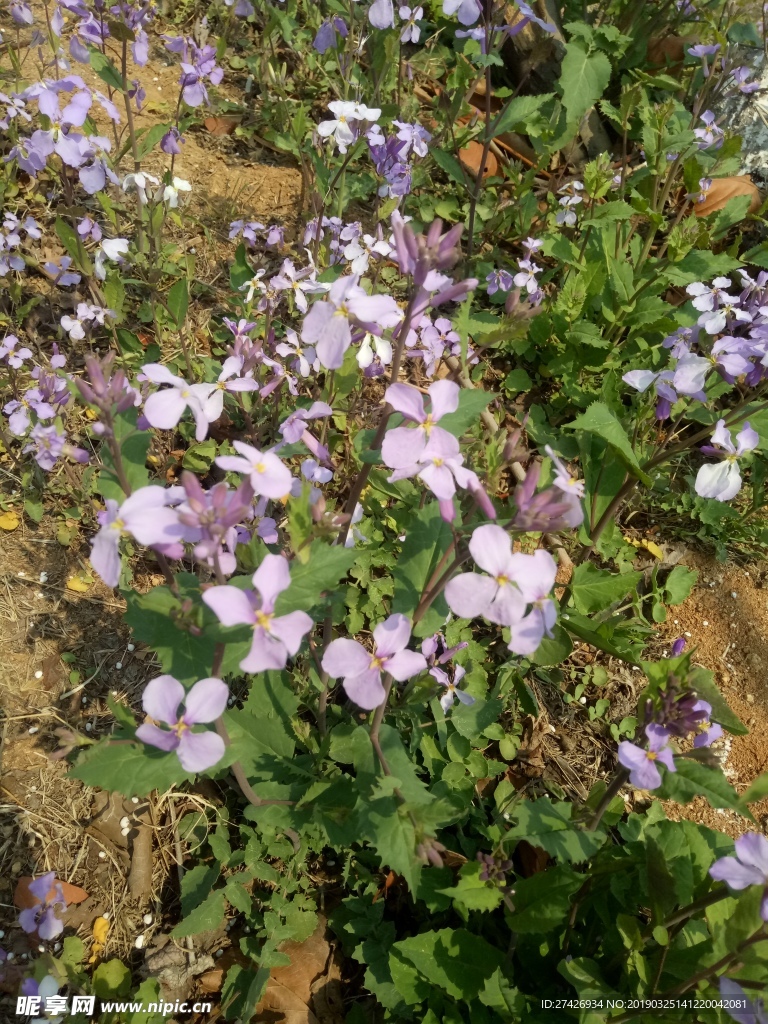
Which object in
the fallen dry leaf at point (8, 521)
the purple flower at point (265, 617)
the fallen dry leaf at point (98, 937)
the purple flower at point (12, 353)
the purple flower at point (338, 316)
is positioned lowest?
the fallen dry leaf at point (98, 937)

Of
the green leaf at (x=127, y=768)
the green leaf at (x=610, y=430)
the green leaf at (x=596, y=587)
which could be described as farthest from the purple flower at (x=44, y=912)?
the green leaf at (x=610, y=430)

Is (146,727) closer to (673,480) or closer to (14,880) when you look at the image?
(14,880)

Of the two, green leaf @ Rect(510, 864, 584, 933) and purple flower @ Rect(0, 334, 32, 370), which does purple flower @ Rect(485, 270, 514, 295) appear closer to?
purple flower @ Rect(0, 334, 32, 370)

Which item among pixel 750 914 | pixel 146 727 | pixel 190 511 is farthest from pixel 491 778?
pixel 190 511

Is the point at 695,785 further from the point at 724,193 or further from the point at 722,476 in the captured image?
the point at 724,193

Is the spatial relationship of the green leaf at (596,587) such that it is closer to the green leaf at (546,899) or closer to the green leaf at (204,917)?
the green leaf at (546,899)

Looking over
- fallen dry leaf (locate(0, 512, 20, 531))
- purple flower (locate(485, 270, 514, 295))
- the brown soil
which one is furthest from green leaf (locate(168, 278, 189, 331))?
the brown soil
